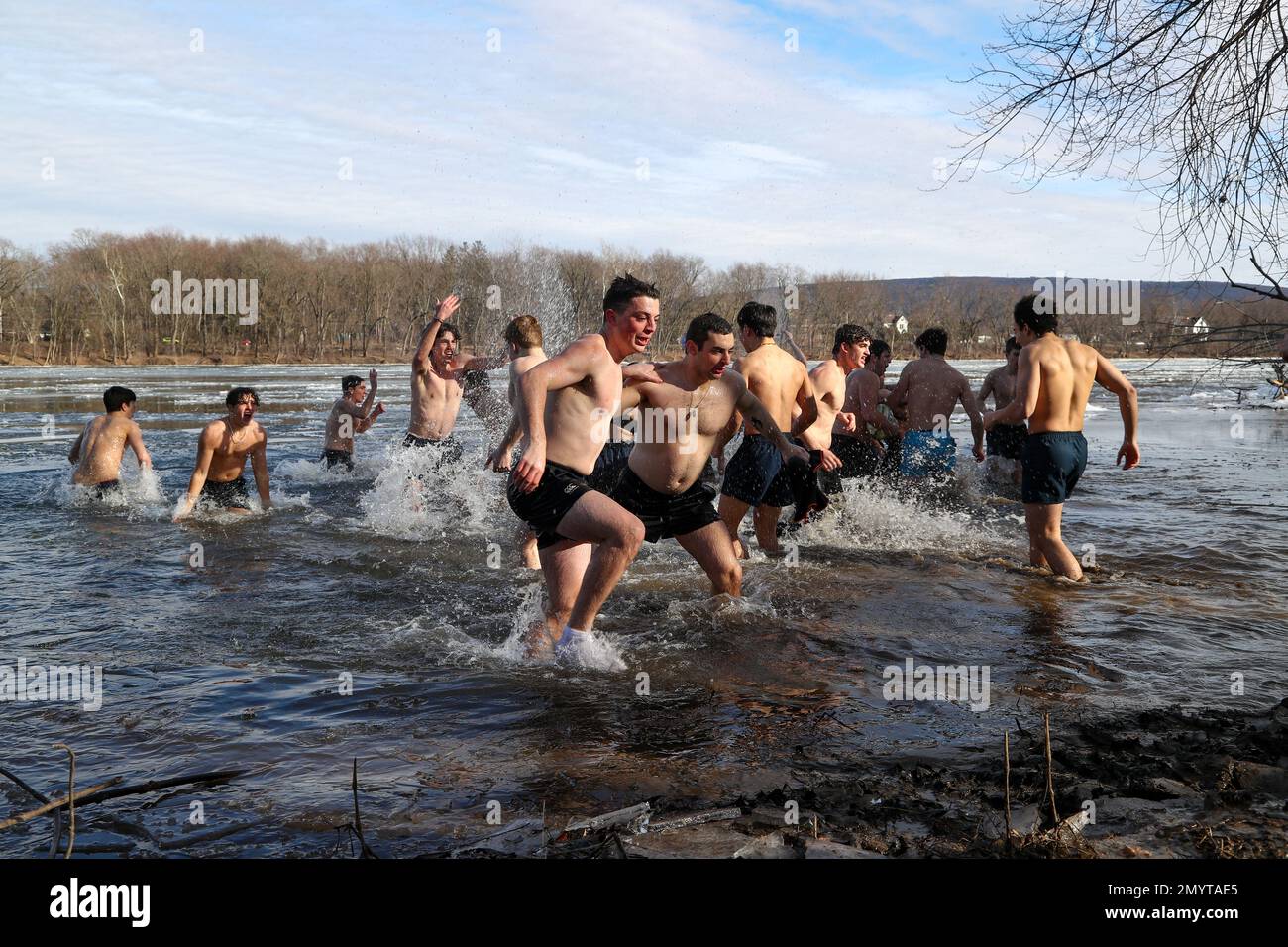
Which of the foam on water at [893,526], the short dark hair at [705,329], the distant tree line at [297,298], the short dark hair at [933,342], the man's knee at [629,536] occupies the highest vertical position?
the distant tree line at [297,298]

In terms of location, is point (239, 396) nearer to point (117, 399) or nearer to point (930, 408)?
point (117, 399)

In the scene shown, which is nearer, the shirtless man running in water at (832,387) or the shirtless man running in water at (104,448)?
the shirtless man running in water at (832,387)

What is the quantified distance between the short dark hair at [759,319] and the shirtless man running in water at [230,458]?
4.89 meters

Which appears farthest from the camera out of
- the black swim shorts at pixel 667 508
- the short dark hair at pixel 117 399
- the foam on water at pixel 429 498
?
the short dark hair at pixel 117 399

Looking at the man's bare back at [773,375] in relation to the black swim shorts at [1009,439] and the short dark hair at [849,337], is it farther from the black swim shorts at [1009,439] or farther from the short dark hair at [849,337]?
the black swim shorts at [1009,439]

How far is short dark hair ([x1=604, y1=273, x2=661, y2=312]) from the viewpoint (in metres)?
5.18

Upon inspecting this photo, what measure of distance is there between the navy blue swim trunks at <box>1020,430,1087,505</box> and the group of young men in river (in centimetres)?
1

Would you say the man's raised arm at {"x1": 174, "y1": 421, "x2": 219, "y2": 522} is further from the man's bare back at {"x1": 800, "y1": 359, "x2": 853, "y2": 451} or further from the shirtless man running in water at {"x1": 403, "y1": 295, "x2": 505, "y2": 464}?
the man's bare back at {"x1": 800, "y1": 359, "x2": 853, "y2": 451}

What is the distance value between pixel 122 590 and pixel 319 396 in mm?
27227

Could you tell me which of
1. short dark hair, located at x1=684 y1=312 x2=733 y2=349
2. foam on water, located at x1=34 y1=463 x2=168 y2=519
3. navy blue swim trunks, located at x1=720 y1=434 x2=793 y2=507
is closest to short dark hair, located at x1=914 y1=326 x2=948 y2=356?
navy blue swim trunks, located at x1=720 y1=434 x2=793 y2=507

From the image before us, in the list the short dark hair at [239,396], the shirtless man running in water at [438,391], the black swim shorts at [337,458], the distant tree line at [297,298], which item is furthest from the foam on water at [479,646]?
the distant tree line at [297,298]

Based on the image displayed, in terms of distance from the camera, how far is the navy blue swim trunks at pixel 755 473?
749 centimetres

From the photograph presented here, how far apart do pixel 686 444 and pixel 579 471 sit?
2.95 ft

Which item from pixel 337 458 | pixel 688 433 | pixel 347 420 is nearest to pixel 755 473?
pixel 688 433
